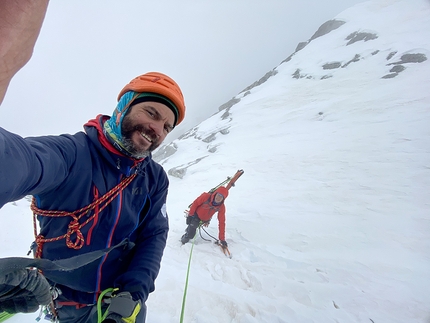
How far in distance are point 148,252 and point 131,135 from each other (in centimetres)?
116

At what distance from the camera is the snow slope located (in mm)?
3336

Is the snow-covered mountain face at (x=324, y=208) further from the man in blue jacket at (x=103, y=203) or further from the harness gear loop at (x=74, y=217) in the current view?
the harness gear loop at (x=74, y=217)

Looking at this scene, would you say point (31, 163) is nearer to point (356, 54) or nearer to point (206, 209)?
point (206, 209)

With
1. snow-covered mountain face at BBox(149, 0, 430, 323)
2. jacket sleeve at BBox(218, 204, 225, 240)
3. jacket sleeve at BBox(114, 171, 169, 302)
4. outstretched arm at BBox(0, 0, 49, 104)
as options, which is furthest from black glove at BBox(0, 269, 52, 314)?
jacket sleeve at BBox(218, 204, 225, 240)

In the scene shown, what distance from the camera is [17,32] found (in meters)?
0.57

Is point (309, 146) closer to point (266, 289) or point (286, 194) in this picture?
point (286, 194)

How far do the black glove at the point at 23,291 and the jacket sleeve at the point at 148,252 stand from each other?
576 millimetres

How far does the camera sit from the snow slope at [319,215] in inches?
131

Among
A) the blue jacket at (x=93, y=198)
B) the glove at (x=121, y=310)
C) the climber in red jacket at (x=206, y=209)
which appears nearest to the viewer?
the blue jacket at (x=93, y=198)

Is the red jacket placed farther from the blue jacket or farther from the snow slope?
the blue jacket

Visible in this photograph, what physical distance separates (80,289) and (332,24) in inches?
2330

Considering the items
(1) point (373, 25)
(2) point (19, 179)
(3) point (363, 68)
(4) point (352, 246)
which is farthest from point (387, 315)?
(1) point (373, 25)

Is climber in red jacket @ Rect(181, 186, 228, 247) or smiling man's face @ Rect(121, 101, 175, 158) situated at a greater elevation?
smiling man's face @ Rect(121, 101, 175, 158)

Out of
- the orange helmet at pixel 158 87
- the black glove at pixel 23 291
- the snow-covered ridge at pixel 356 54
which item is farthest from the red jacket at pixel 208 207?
the snow-covered ridge at pixel 356 54
